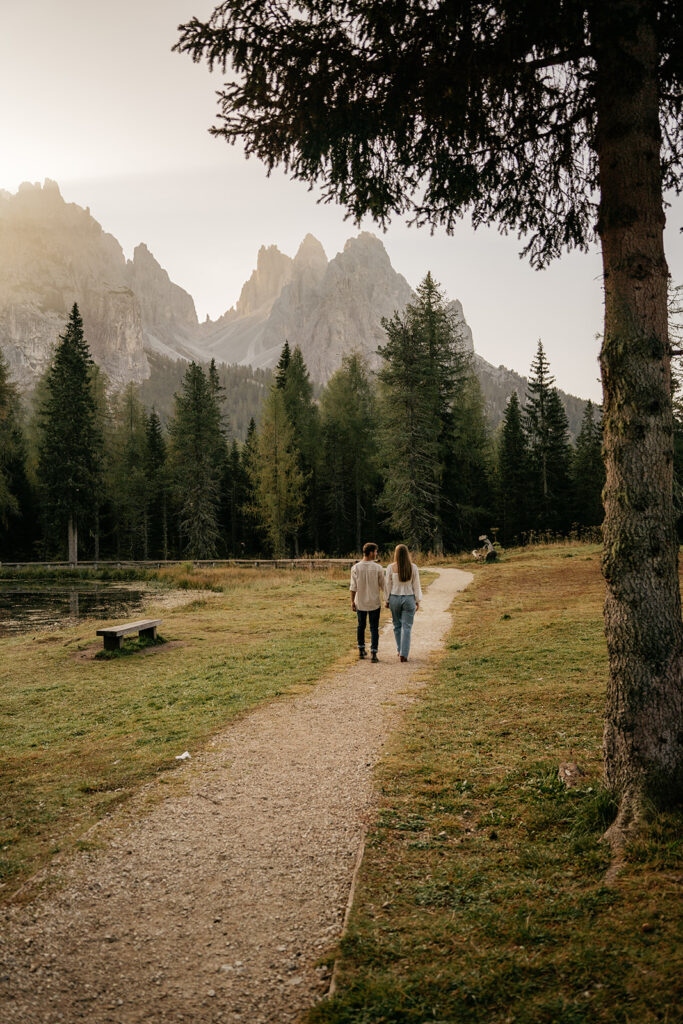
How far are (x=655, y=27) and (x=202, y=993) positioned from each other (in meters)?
6.53

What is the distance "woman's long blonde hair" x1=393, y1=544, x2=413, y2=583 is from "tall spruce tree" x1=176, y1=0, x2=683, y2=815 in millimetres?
5876

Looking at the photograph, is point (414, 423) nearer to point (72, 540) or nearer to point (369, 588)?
point (369, 588)

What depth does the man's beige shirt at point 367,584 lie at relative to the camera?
1018 centimetres

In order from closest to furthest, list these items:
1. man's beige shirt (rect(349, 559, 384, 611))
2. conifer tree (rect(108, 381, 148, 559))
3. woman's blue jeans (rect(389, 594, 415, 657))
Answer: woman's blue jeans (rect(389, 594, 415, 657)), man's beige shirt (rect(349, 559, 384, 611)), conifer tree (rect(108, 381, 148, 559))

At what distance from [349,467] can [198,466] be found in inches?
496

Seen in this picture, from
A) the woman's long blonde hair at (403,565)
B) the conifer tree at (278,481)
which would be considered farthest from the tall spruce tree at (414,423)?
the woman's long blonde hair at (403,565)

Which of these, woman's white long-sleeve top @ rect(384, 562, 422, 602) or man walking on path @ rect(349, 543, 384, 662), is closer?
woman's white long-sleeve top @ rect(384, 562, 422, 602)

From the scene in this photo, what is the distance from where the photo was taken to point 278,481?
43.0m

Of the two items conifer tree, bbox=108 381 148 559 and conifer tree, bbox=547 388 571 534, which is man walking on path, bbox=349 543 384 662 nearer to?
conifer tree, bbox=547 388 571 534

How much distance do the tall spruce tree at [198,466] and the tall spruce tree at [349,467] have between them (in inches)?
383

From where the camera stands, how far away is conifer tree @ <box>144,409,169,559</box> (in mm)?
51562

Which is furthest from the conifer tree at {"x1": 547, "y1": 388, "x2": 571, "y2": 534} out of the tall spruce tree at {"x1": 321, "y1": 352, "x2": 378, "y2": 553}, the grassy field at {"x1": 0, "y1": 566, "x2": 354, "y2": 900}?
the grassy field at {"x1": 0, "y1": 566, "x2": 354, "y2": 900}

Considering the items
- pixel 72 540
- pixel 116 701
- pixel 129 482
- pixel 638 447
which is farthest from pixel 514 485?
pixel 638 447

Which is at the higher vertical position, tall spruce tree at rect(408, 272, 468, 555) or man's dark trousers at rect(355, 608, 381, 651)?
tall spruce tree at rect(408, 272, 468, 555)
